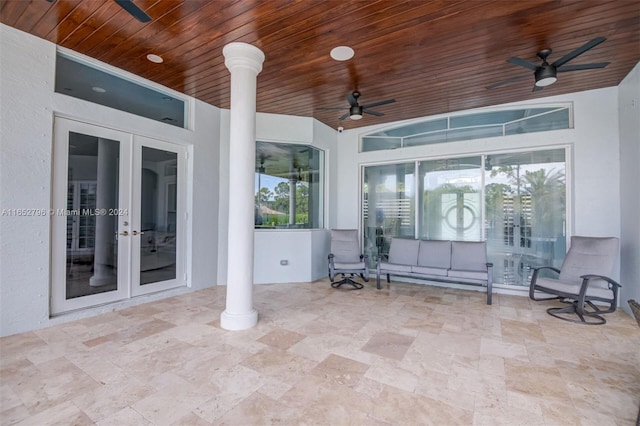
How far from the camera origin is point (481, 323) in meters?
3.36

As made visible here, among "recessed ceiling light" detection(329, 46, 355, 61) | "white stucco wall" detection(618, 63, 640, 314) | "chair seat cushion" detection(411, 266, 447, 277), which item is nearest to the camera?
"recessed ceiling light" detection(329, 46, 355, 61)

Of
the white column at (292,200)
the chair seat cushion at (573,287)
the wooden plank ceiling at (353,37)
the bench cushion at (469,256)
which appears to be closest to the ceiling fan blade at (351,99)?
the wooden plank ceiling at (353,37)

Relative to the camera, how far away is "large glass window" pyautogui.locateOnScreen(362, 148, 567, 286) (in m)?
4.54

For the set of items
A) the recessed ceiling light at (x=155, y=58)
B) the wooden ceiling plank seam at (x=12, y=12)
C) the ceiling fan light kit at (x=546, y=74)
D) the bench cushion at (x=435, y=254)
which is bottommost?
the bench cushion at (x=435, y=254)

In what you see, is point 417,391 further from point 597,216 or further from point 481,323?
point 597,216

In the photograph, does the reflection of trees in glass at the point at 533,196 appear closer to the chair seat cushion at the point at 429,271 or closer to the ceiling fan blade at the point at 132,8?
the chair seat cushion at the point at 429,271

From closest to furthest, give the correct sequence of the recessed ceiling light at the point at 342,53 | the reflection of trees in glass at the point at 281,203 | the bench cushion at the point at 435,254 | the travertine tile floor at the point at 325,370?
the travertine tile floor at the point at 325,370
the recessed ceiling light at the point at 342,53
the bench cushion at the point at 435,254
the reflection of trees in glass at the point at 281,203

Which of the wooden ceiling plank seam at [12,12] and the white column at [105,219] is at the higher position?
the wooden ceiling plank seam at [12,12]

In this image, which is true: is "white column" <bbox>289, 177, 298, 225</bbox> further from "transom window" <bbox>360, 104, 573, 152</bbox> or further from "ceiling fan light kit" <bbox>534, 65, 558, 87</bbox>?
"ceiling fan light kit" <bbox>534, 65, 558, 87</bbox>

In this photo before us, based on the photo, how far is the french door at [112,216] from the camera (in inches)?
132

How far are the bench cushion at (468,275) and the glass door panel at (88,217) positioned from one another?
15.0ft

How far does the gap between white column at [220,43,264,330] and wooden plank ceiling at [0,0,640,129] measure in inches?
9.9

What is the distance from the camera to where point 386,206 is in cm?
592

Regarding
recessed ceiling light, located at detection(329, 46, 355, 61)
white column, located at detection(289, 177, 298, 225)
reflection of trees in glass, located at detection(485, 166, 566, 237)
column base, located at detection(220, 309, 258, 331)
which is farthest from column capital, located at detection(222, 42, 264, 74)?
reflection of trees in glass, located at detection(485, 166, 566, 237)
